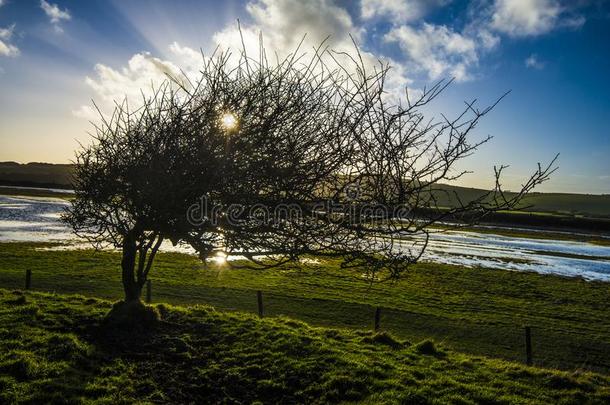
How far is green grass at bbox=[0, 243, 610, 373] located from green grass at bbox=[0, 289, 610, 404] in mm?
3200

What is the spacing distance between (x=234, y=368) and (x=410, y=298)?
57.1ft

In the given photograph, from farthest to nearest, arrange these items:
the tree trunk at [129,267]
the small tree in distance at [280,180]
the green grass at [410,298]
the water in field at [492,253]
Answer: the water in field at [492,253] < the green grass at [410,298] < the tree trunk at [129,267] < the small tree in distance at [280,180]

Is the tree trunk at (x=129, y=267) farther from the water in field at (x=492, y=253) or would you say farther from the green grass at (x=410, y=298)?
Result: the water in field at (x=492, y=253)

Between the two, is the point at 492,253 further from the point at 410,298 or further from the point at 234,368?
the point at 234,368

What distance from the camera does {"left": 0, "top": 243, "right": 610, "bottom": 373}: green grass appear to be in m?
18.4

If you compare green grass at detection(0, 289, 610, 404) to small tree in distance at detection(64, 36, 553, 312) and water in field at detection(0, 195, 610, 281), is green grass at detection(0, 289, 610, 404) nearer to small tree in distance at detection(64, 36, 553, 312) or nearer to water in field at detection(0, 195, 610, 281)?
small tree in distance at detection(64, 36, 553, 312)

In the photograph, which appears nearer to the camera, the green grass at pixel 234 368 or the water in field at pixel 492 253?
the green grass at pixel 234 368

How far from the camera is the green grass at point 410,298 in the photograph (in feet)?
60.5

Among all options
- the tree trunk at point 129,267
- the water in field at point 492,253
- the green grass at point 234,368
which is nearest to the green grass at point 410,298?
the green grass at point 234,368

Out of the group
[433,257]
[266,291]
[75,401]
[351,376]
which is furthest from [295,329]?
[433,257]

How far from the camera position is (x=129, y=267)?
12312 mm

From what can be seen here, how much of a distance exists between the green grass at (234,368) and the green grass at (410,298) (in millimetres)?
3200

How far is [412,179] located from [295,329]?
29.2 feet

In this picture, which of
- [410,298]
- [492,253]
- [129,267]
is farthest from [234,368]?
[492,253]
